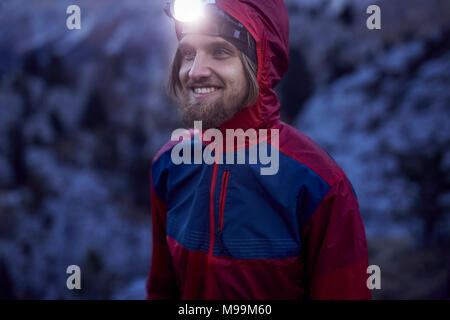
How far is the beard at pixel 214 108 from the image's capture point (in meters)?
1.62

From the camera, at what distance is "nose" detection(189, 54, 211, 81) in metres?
1.57

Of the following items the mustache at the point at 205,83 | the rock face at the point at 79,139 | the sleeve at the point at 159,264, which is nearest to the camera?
the mustache at the point at 205,83

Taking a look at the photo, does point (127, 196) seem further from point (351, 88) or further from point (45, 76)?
point (351, 88)

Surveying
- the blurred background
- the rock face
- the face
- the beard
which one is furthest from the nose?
the rock face

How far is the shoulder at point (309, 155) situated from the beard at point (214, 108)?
1.03 ft

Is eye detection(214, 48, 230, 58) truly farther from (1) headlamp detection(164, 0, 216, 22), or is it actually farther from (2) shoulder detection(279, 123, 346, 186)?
(2) shoulder detection(279, 123, 346, 186)

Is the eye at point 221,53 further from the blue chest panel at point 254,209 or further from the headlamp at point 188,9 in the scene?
the blue chest panel at point 254,209

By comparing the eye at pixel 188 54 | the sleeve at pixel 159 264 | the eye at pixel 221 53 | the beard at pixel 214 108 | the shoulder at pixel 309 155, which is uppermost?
the eye at pixel 188 54

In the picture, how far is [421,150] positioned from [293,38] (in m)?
5.68

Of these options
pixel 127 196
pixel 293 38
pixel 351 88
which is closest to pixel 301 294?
pixel 127 196

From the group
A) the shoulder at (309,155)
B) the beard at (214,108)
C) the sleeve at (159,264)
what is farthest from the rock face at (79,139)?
the shoulder at (309,155)

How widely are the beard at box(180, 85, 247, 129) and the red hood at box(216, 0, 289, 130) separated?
68mm

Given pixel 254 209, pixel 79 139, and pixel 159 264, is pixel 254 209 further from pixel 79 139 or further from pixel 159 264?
pixel 79 139
